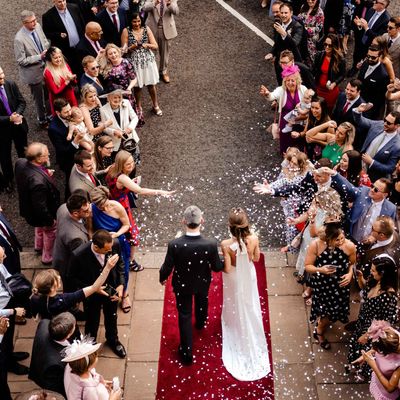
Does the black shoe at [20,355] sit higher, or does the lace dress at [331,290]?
the lace dress at [331,290]

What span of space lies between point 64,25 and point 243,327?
5.58 metres

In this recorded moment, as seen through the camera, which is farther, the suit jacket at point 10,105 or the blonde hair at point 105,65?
the blonde hair at point 105,65

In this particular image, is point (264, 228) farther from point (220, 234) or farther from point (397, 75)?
point (397, 75)

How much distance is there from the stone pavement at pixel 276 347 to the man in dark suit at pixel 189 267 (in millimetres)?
544

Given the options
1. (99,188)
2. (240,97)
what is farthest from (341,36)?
(99,188)

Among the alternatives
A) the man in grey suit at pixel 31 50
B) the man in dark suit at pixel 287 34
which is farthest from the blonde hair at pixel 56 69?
the man in dark suit at pixel 287 34

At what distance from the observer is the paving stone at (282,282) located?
292 inches

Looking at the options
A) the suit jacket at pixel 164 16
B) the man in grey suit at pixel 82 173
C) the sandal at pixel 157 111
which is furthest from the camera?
the sandal at pixel 157 111

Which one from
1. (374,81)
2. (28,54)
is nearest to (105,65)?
(28,54)

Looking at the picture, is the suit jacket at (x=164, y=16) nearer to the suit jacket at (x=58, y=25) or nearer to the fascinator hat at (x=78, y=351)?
the suit jacket at (x=58, y=25)

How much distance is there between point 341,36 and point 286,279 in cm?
546

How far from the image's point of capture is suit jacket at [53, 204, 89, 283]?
6414mm

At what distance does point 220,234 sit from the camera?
8.13 metres

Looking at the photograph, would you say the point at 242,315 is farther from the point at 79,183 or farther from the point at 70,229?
the point at 79,183
